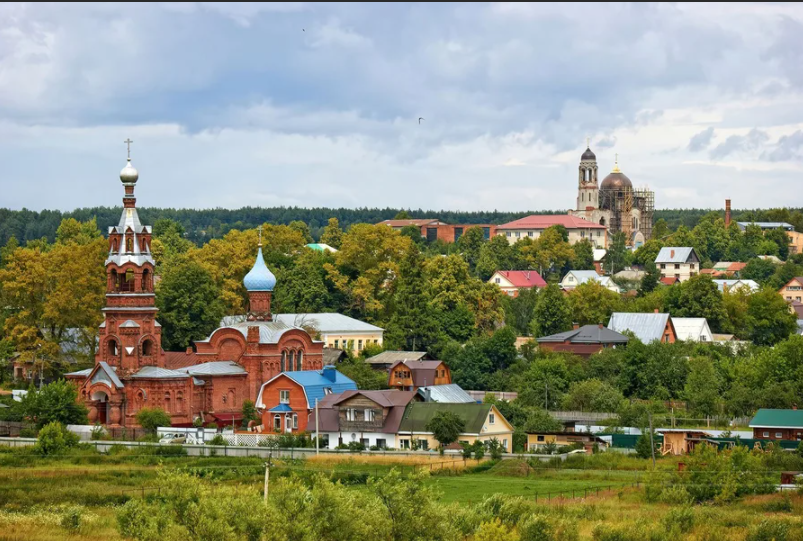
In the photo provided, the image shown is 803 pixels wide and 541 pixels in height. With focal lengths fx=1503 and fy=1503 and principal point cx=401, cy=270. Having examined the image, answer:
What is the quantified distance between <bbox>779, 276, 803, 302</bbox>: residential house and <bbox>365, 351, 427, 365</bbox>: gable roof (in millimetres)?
45199

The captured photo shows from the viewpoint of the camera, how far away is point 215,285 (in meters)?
79.7

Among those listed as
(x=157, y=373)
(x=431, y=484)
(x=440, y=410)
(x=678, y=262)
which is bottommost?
(x=431, y=484)

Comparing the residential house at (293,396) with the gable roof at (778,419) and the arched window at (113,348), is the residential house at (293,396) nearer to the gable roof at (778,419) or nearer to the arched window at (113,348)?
the arched window at (113,348)

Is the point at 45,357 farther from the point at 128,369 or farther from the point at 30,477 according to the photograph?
the point at 30,477

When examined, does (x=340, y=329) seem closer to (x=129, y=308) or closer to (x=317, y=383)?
(x=317, y=383)

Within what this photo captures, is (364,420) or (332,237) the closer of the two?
(364,420)

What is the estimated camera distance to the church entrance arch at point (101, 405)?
63000 mm

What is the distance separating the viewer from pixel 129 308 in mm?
63844

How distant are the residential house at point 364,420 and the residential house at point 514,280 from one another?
54.9m

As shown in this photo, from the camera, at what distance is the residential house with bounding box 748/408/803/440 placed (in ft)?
191

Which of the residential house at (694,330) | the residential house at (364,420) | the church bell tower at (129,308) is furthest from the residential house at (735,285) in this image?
the church bell tower at (129,308)

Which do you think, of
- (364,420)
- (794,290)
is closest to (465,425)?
(364,420)

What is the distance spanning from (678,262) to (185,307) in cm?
6355

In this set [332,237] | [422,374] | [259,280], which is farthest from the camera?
[332,237]
